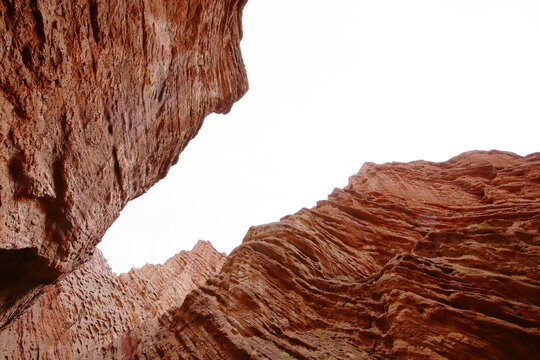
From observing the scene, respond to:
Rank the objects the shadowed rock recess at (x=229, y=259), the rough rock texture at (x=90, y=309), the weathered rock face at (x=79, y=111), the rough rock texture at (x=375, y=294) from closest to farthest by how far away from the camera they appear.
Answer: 1. the weathered rock face at (x=79, y=111)
2. the shadowed rock recess at (x=229, y=259)
3. the rough rock texture at (x=375, y=294)
4. the rough rock texture at (x=90, y=309)

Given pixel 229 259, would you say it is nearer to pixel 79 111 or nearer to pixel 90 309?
pixel 79 111

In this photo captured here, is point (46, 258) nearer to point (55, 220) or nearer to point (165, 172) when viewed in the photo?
point (55, 220)

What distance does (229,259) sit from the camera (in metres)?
12.3

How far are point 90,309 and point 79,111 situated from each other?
758 inches

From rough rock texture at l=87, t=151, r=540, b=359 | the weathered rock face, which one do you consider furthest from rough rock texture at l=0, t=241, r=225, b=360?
the weathered rock face

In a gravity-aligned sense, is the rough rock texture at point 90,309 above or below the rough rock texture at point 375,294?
below

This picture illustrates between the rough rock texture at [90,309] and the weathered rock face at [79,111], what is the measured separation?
5.47m

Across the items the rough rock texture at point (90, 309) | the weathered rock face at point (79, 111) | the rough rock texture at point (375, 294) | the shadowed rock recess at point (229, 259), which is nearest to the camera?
the weathered rock face at point (79, 111)

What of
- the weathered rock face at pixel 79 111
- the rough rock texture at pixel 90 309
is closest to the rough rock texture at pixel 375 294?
the rough rock texture at pixel 90 309

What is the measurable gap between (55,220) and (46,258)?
1.32 m

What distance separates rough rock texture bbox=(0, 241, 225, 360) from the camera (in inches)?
582

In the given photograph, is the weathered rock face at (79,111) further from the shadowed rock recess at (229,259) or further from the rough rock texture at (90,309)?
the rough rock texture at (90,309)

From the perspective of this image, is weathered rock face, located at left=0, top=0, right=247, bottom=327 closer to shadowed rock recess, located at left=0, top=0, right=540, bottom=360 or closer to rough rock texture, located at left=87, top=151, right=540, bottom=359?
shadowed rock recess, located at left=0, top=0, right=540, bottom=360

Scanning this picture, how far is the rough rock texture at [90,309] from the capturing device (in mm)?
14789
